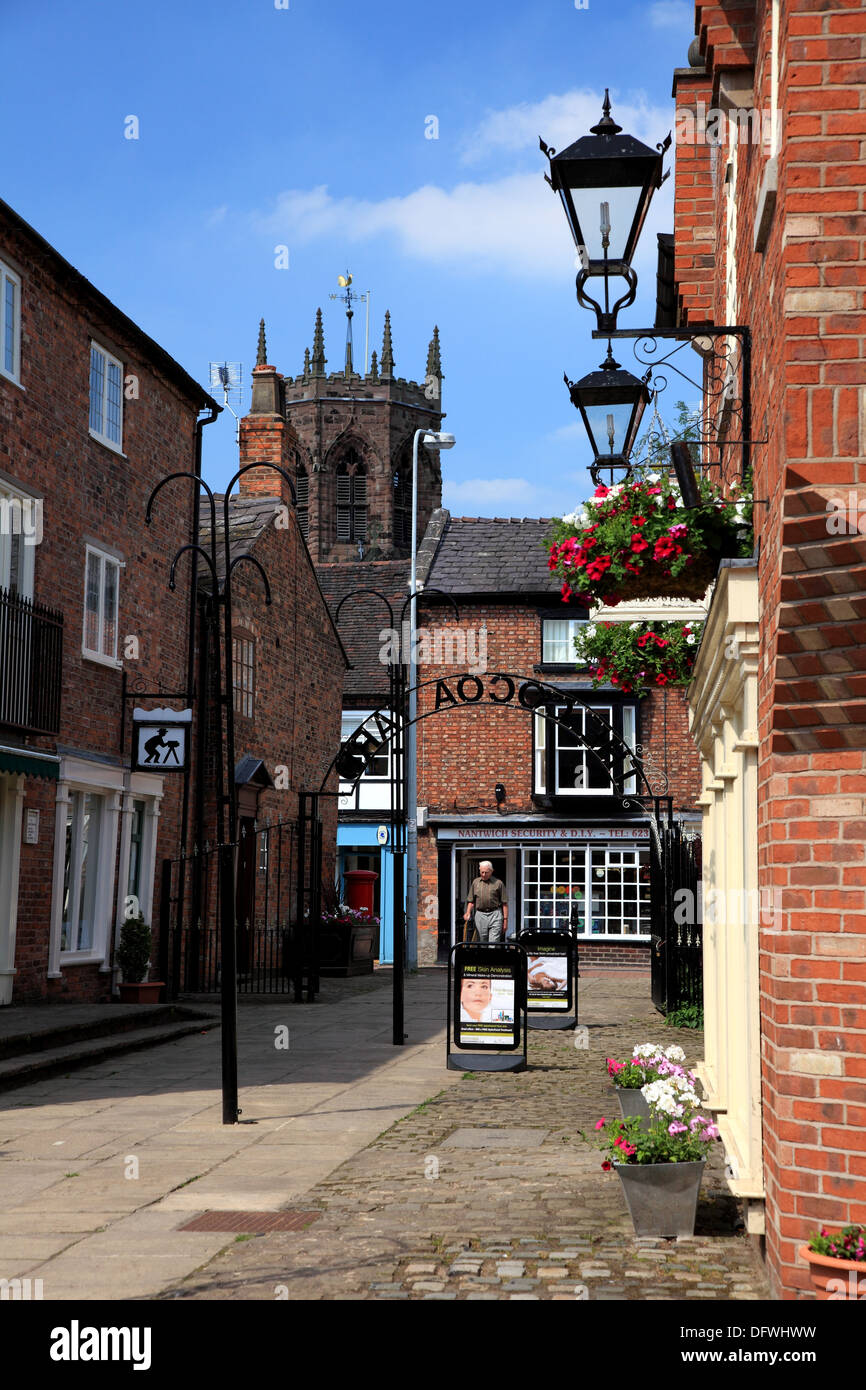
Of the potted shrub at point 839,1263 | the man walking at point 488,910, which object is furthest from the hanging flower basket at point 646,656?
the man walking at point 488,910

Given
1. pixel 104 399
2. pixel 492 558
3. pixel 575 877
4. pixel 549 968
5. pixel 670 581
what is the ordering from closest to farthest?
pixel 670 581 → pixel 549 968 → pixel 104 399 → pixel 575 877 → pixel 492 558

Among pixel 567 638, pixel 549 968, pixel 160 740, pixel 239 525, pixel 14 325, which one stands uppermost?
pixel 14 325

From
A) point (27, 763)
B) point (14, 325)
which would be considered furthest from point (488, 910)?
point (14, 325)

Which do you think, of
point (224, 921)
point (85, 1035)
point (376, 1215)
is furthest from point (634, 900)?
point (376, 1215)

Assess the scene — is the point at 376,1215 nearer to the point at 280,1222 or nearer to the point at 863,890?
the point at 280,1222

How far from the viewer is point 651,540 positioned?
7.12 m

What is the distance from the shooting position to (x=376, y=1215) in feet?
25.0

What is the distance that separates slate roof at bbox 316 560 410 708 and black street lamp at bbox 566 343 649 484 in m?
22.1

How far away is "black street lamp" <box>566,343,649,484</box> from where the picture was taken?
8815 millimetres

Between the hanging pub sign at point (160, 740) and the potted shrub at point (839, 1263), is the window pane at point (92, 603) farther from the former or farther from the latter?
the potted shrub at point (839, 1263)

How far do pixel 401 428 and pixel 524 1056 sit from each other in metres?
63.2

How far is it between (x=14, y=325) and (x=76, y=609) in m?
3.30

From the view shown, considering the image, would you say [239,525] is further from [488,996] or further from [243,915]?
[488,996]

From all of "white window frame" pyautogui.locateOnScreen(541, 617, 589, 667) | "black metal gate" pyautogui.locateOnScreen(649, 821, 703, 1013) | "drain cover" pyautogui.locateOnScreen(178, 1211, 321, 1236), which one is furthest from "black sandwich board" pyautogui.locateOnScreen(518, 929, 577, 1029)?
"white window frame" pyautogui.locateOnScreen(541, 617, 589, 667)
